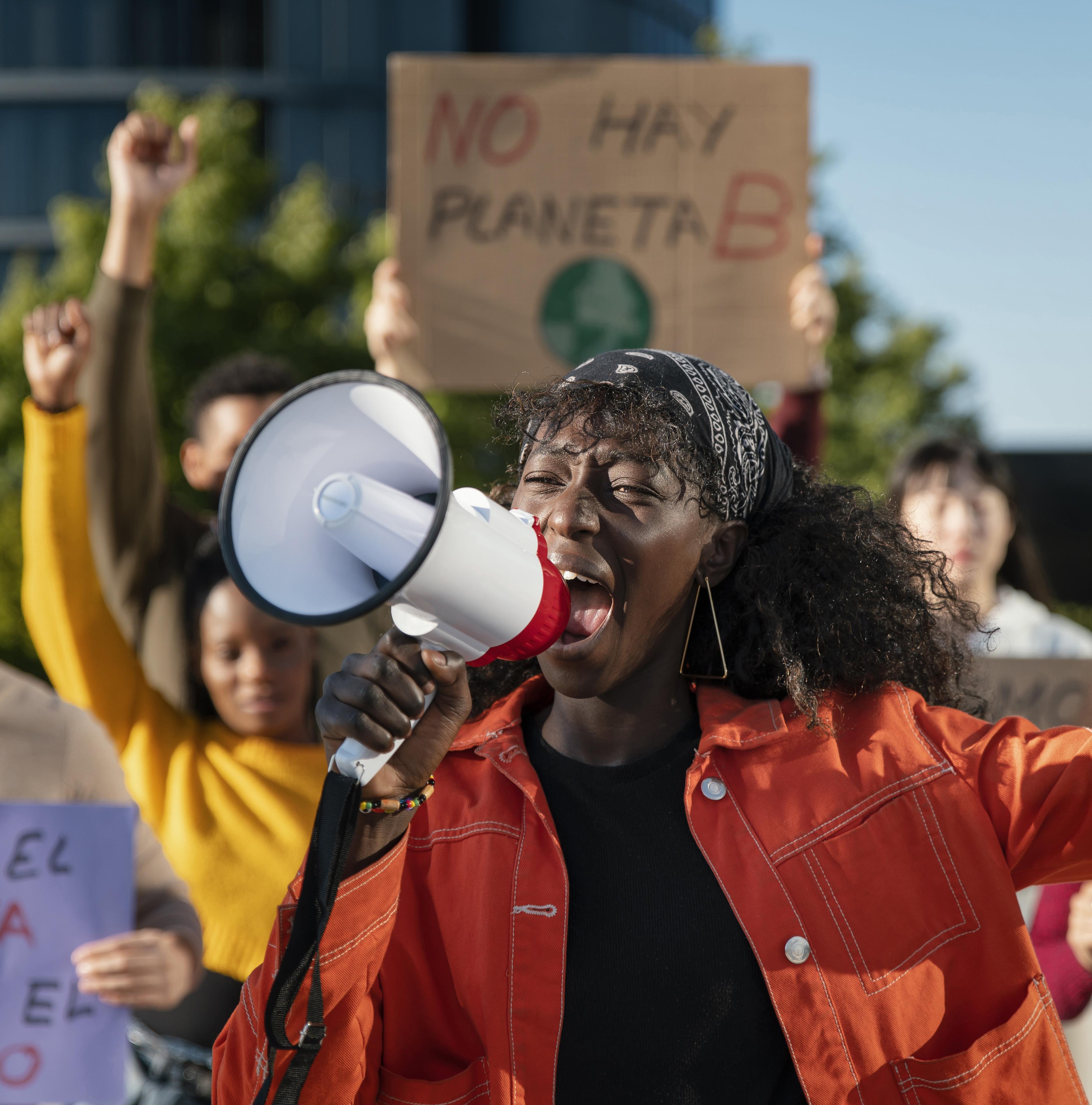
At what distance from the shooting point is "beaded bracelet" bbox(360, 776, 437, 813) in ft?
4.33

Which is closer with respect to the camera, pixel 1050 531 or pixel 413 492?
pixel 413 492

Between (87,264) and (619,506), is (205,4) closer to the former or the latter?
(87,264)

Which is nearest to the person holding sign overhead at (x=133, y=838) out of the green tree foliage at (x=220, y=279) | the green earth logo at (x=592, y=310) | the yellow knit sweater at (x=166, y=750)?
the yellow knit sweater at (x=166, y=750)

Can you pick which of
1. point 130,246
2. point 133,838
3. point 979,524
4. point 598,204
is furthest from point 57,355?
point 979,524

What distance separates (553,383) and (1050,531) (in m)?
7.23

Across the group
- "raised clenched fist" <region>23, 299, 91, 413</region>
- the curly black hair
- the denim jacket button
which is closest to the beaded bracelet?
the denim jacket button

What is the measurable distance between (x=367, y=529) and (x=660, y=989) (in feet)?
2.17

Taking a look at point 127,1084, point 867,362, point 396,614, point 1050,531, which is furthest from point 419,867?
point 867,362

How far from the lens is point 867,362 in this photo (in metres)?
16.6

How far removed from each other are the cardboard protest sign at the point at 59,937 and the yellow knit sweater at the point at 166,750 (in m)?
0.21

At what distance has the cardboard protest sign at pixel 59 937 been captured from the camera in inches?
93.7

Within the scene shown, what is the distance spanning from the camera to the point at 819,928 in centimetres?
151

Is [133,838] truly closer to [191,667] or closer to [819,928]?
[191,667]

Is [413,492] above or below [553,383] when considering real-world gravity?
below
